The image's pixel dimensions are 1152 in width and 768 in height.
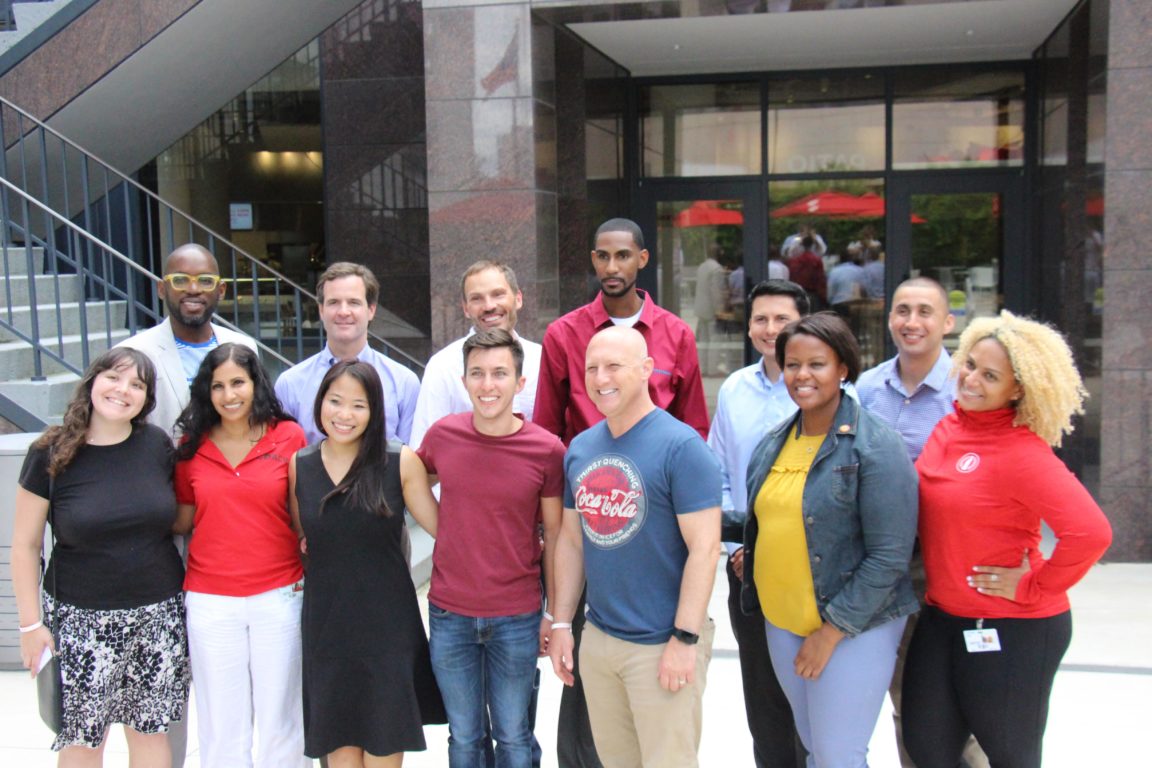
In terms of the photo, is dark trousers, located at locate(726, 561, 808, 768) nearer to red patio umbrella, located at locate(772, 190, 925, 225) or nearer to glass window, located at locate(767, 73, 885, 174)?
red patio umbrella, located at locate(772, 190, 925, 225)

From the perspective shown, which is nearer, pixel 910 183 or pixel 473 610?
pixel 473 610

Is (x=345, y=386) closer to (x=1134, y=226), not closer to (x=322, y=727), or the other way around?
(x=322, y=727)

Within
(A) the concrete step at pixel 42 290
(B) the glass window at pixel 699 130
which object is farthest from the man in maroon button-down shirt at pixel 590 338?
(B) the glass window at pixel 699 130

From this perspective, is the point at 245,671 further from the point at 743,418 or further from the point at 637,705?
the point at 743,418

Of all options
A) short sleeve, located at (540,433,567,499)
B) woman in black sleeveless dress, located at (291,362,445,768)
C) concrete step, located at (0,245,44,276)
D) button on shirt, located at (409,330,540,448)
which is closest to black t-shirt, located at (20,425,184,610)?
woman in black sleeveless dress, located at (291,362,445,768)

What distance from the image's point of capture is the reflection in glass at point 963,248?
10.1 meters

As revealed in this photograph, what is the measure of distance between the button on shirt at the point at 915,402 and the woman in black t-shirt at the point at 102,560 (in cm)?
234

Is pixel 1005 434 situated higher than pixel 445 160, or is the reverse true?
pixel 445 160

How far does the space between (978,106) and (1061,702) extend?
674 cm

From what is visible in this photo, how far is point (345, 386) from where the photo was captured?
3357mm

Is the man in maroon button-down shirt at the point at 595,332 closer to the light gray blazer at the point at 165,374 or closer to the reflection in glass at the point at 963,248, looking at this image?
the light gray blazer at the point at 165,374

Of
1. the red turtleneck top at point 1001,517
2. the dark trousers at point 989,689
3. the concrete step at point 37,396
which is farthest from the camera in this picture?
the concrete step at point 37,396

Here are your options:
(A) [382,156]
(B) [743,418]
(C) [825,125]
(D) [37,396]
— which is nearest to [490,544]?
(B) [743,418]

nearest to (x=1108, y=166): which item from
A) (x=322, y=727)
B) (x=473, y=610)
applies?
(x=473, y=610)
